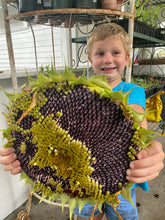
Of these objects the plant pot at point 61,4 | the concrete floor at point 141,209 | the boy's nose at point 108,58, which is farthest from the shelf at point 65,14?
the concrete floor at point 141,209

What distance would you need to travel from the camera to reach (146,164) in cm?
30

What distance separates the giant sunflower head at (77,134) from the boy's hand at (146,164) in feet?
0.04

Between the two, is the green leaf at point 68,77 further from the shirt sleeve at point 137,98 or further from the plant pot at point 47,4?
the plant pot at point 47,4

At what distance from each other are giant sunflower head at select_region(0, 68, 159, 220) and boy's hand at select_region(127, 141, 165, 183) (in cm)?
1

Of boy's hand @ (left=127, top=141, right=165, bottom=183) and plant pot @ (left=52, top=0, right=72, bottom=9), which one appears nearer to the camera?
boy's hand @ (left=127, top=141, right=165, bottom=183)

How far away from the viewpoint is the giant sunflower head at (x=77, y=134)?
0.25 metres

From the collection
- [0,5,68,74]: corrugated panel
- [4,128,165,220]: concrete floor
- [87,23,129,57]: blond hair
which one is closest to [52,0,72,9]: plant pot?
[87,23,129,57]: blond hair

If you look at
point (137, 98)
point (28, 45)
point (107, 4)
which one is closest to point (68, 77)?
point (137, 98)

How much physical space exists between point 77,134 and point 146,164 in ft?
0.46

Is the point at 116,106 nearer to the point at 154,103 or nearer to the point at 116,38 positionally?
the point at 116,38

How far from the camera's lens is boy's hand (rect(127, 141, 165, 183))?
27 cm

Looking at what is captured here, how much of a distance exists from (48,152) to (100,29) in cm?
53

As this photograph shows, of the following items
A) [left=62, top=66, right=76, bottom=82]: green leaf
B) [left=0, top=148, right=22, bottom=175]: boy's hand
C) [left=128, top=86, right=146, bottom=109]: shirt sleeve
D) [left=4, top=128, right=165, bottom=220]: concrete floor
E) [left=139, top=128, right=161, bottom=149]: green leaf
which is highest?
[left=62, top=66, right=76, bottom=82]: green leaf

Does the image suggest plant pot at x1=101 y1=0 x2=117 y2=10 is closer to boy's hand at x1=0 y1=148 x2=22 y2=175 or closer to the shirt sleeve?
the shirt sleeve
